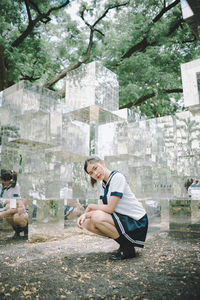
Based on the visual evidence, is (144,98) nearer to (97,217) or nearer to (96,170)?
(96,170)

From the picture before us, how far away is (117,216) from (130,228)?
0.19 meters

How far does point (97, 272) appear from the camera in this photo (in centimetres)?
229

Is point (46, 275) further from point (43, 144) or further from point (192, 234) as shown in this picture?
point (192, 234)

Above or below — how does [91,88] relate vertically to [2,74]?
below

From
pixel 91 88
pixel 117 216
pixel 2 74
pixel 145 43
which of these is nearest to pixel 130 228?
pixel 117 216

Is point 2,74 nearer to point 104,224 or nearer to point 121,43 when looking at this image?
point 121,43

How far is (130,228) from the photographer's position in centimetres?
263

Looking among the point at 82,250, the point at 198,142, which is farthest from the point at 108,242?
the point at 198,142

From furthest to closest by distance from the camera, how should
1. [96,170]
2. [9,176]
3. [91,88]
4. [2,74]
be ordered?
[2,74] → [91,88] → [9,176] → [96,170]

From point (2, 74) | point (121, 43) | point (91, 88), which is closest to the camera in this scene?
point (91, 88)

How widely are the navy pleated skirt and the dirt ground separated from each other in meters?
0.23

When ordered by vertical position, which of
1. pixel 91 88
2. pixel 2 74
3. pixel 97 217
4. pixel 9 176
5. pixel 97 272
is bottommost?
pixel 97 272

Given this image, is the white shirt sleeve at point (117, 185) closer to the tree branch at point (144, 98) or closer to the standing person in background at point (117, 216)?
the standing person in background at point (117, 216)

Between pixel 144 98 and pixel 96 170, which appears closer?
pixel 96 170
